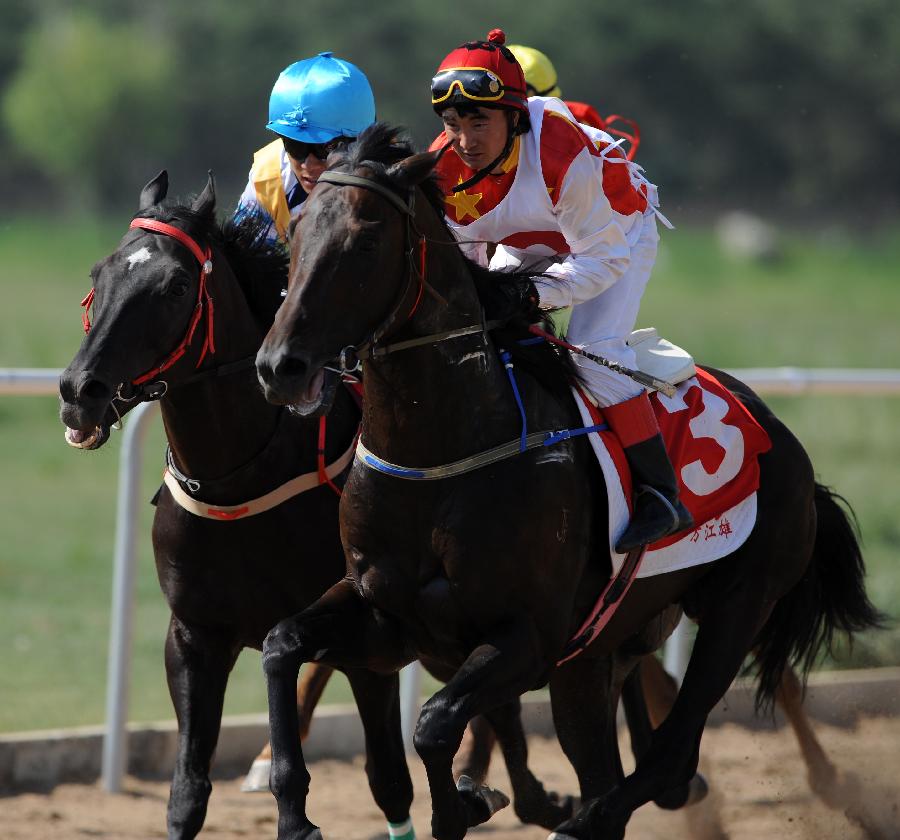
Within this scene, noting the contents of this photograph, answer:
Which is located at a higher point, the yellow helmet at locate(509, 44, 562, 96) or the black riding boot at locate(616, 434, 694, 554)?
the yellow helmet at locate(509, 44, 562, 96)

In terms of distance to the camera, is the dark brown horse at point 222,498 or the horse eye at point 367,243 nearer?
the horse eye at point 367,243

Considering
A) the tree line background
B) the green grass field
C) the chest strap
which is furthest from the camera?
the tree line background

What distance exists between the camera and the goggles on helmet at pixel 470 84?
373 centimetres

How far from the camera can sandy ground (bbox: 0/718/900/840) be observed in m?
5.09

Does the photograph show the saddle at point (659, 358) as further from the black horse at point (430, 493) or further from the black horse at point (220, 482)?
the black horse at point (220, 482)

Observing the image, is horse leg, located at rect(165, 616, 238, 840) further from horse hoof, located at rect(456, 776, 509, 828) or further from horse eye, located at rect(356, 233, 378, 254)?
horse eye, located at rect(356, 233, 378, 254)

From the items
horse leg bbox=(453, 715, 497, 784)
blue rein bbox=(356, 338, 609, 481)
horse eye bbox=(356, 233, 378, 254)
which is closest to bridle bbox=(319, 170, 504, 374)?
horse eye bbox=(356, 233, 378, 254)

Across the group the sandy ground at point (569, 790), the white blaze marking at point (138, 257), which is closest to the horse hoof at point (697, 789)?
the sandy ground at point (569, 790)

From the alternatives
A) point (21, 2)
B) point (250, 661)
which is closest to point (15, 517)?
point (250, 661)

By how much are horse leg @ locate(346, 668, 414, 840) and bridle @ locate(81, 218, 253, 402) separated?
0.95 metres

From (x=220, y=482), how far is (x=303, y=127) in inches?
42.8

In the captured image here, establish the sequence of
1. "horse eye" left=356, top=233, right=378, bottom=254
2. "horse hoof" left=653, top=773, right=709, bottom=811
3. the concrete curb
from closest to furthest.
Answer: "horse eye" left=356, top=233, right=378, bottom=254 < "horse hoof" left=653, top=773, right=709, bottom=811 < the concrete curb

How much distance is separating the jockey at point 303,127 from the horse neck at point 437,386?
921mm

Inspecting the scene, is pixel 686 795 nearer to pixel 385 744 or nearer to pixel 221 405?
pixel 385 744
